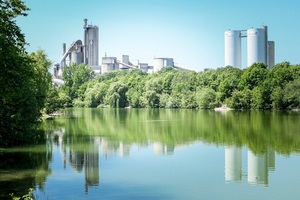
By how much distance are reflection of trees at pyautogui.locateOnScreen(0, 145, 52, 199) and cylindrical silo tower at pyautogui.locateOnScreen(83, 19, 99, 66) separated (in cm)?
15806

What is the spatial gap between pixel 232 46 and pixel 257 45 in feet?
29.5

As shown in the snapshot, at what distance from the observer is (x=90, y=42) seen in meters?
178

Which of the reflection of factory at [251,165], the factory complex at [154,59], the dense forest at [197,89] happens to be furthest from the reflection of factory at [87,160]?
the factory complex at [154,59]

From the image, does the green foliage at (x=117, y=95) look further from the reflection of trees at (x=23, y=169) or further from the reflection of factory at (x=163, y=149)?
the reflection of trees at (x=23, y=169)

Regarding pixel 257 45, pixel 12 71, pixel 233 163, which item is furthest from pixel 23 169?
pixel 257 45

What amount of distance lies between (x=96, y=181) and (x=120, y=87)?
273ft

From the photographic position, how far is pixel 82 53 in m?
170

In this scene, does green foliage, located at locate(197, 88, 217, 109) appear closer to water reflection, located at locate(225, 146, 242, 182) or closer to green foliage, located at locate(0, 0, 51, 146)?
water reflection, located at locate(225, 146, 242, 182)

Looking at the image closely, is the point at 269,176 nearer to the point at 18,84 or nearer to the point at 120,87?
the point at 18,84

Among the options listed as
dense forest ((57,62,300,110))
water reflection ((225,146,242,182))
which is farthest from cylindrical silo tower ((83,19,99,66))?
water reflection ((225,146,242,182))

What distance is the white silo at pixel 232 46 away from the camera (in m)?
144

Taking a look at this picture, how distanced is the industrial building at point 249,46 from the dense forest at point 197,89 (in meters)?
46.7

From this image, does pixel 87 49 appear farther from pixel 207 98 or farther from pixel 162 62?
pixel 207 98

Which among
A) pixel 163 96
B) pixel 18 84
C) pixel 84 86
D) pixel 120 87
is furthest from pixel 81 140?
pixel 84 86
